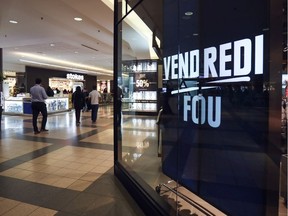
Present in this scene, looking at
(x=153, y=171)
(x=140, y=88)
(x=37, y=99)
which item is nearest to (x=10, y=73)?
(x=37, y=99)

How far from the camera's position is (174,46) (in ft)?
7.93

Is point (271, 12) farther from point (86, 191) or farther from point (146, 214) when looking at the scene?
point (86, 191)

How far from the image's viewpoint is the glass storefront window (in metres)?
1.47

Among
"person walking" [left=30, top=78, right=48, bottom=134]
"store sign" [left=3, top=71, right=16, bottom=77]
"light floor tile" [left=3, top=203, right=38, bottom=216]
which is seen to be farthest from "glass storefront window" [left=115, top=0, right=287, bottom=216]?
"store sign" [left=3, top=71, right=16, bottom=77]

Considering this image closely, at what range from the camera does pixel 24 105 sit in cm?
1198

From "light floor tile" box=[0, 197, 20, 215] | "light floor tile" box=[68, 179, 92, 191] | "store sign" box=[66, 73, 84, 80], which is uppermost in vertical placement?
"store sign" box=[66, 73, 84, 80]

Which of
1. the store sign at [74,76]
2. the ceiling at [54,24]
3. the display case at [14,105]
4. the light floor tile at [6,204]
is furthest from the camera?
the store sign at [74,76]

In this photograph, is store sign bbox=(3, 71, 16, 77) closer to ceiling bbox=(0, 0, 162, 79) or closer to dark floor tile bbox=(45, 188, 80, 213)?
ceiling bbox=(0, 0, 162, 79)

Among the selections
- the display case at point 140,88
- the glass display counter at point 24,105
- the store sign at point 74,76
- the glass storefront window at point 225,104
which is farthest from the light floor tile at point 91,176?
the store sign at point 74,76

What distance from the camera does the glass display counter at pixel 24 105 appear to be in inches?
469

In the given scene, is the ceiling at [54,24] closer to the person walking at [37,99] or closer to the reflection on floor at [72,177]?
the person walking at [37,99]

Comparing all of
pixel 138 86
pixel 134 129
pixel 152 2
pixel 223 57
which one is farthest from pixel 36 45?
pixel 223 57

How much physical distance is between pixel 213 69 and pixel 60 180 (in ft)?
8.86

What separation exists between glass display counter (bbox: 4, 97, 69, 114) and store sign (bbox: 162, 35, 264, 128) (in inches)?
431
